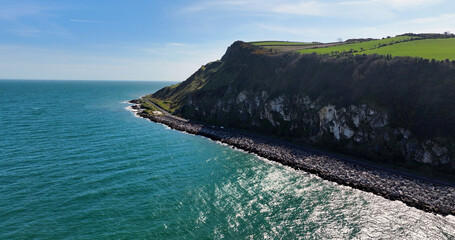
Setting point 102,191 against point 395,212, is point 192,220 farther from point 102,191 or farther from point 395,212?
point 395,212

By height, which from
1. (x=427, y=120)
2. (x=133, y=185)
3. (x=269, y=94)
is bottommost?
(x=133, y=185)

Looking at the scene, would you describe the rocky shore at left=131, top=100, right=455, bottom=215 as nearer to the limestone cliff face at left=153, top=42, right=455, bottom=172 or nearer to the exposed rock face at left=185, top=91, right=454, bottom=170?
the limestone cliff face at left=153, top=42, right=455, bottom=172

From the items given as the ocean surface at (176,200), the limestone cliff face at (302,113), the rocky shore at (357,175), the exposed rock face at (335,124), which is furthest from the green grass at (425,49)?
the ocean surface at (176,200)

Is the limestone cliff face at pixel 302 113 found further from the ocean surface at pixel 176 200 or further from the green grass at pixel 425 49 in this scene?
the ocean surface at pixel 176 200

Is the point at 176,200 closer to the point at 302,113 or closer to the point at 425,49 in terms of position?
the point at 302,113

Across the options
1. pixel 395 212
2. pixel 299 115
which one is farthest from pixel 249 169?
pixel 299 115
